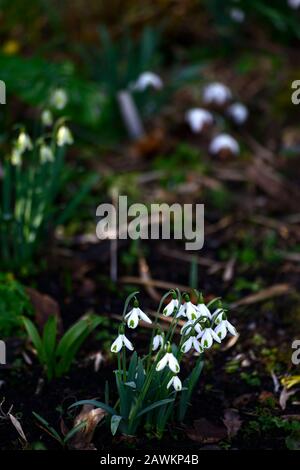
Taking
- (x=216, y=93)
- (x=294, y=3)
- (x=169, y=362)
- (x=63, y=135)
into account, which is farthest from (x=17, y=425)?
(x=294, y=3)

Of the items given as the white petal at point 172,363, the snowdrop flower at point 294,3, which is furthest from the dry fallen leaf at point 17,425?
the snowdrop flower at point 294,3

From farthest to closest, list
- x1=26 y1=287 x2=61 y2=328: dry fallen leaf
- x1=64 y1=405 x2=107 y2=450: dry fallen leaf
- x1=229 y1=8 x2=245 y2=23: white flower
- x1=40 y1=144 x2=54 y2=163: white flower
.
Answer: x1=229 y1=8 x2=245 y2=23: white flower < x1=40 y1=144 x2=54 y2=163: white flower < x1=26 y1=287 x2=61 y2=328: dry fallen leaf < x1=64 y1=405 x2=107 y2=450: dry fallen leaf

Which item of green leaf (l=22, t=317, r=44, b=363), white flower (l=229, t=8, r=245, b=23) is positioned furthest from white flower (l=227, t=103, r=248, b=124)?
green leaf (l=22, t=317, r=44, b=363)

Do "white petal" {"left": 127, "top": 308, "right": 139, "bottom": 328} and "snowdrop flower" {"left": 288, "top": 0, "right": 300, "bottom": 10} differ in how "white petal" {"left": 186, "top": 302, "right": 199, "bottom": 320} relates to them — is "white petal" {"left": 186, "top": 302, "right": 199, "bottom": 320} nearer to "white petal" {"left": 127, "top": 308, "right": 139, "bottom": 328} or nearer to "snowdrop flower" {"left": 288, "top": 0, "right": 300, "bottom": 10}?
"white petal" {"left": 127, "top": 308, "right": 139, "bottom": 328}

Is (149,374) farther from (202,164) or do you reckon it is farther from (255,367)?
(202,164)

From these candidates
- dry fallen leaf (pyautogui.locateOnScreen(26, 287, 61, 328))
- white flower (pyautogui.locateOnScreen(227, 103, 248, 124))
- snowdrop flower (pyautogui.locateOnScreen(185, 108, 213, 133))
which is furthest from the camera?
white flower (pyautogui.locateOnScreen(227, 103, 248, 124))

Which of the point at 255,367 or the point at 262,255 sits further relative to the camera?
the point at 262,255
